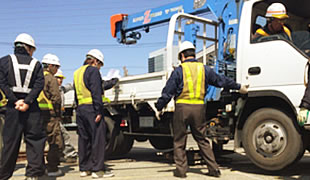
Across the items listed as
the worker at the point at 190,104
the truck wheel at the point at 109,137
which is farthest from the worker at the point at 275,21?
the truck wheel at the point at 109,137

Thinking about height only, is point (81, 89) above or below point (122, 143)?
above

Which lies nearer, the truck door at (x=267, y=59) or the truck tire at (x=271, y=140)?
the truck tire at (x=271, y=140)

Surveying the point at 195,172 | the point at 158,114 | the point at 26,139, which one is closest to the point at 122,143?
the point at 158,114

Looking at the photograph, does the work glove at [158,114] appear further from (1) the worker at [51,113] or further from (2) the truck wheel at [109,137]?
(1) the worker at [51,113]

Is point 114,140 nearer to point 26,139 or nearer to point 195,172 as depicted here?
point 195,172

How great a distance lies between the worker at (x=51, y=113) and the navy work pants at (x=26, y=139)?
3.60ft

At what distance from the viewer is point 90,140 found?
5.72 metres

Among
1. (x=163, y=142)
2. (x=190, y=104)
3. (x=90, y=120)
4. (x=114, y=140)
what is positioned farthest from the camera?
(x=163, y=142)

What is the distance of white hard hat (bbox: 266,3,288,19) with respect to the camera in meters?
5.36

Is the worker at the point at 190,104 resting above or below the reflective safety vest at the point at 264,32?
below

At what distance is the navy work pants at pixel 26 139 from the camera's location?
180 inches

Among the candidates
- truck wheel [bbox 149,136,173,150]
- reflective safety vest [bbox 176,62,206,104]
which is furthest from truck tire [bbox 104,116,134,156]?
reflective safety vest [bbox 176,62,206,104]

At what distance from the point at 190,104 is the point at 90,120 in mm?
1560

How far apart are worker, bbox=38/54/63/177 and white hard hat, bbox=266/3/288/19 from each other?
3.58 metres
